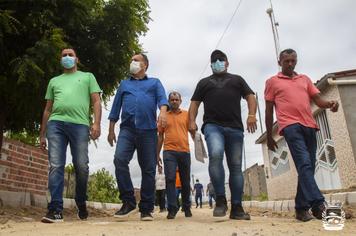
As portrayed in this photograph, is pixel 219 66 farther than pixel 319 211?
Yes

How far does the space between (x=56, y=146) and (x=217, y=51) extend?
212cm

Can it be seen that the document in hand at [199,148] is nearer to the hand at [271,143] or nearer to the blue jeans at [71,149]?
the hand at [271,143]

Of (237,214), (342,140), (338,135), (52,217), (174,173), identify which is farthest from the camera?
(338,135)

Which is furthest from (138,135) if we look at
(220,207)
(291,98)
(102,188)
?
(102,188)

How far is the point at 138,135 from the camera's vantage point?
15.2 ft

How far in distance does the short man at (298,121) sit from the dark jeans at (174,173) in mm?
1120

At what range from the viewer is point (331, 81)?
10297mm

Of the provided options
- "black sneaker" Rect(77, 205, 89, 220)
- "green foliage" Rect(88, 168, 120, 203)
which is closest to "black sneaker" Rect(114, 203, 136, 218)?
"black sneaker" Rect(77, 205, 89, 220)

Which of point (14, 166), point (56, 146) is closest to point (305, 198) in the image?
point (56, 146)

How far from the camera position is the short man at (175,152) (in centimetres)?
518

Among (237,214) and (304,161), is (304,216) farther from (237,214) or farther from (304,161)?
(237,214)

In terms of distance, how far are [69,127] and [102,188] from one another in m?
13.9

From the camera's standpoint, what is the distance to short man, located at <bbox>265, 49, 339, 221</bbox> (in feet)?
13.6

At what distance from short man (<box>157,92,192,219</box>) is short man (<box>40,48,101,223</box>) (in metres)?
1.00
